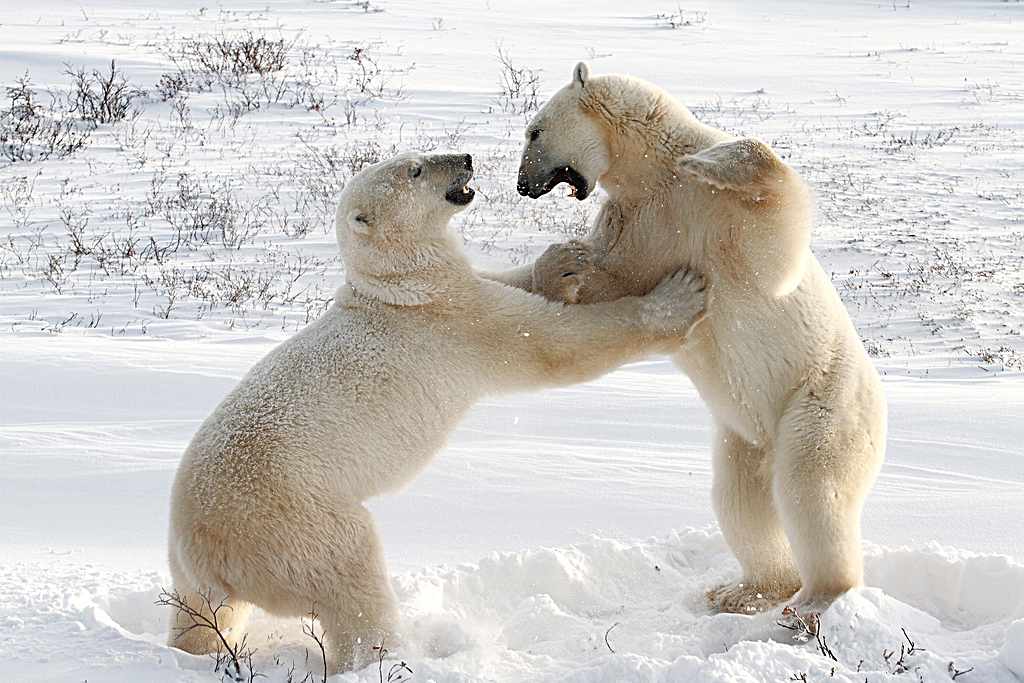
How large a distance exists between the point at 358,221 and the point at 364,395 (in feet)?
2.17

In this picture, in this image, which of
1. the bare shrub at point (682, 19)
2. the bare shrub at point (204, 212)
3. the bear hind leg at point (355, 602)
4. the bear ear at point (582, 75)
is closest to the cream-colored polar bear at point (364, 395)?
the bear hind leg at point (355, 602)

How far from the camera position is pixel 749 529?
3.54 metres

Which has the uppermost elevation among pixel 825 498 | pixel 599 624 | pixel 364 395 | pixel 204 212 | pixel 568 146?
pixel 568 146

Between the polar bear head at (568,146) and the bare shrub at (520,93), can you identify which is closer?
the polar bear head at (568,146)

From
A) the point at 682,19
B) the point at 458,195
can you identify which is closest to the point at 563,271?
the point at 458,195

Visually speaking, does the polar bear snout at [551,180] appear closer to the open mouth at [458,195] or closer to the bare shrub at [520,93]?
the open mouth at [458,195]

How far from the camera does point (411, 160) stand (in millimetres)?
3328

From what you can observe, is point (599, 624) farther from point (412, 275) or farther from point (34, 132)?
point (34, 132)

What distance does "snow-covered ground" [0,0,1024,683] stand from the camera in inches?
125

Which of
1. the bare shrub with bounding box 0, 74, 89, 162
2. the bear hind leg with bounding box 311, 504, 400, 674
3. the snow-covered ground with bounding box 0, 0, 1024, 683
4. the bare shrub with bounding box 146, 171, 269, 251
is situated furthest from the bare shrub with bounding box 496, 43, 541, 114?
the bear hind leg with bounding box 311, 504, 400, 674

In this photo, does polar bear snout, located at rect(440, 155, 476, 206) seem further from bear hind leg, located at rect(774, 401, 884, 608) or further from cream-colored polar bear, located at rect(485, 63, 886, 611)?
bear hind leg, located at rect(774, 401, 884, 608)

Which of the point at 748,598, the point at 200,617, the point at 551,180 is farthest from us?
the point at 748,598

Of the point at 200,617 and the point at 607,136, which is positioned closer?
the point at 200,617

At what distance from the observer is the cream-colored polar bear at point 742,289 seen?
119 inches
